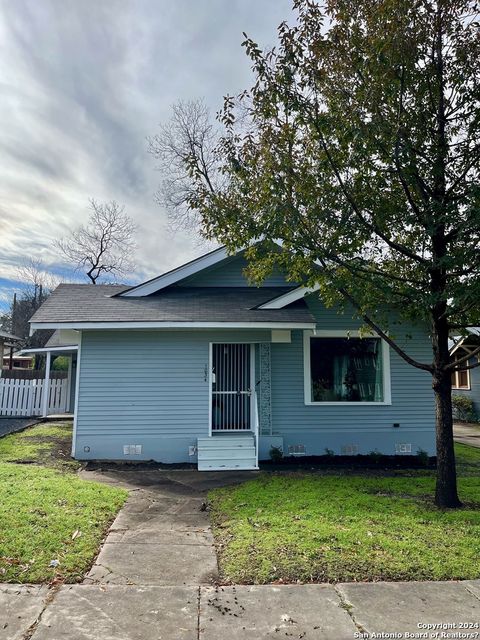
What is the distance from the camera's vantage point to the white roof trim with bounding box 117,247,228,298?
10570 millimetres

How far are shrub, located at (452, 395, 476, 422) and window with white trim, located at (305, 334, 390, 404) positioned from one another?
1178 centimetres

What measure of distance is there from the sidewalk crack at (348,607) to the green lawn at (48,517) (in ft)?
7.28

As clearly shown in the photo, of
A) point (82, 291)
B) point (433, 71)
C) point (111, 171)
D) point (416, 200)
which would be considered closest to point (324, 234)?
point (416, 200)

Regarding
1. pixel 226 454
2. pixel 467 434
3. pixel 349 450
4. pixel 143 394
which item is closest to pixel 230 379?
pixel 226 454

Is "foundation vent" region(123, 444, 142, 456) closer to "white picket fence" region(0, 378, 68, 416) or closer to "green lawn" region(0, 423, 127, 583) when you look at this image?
"green lawn" region(0, 423, 127, 583)

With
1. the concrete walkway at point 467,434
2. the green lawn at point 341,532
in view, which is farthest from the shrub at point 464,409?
the green lawn at point 341,532

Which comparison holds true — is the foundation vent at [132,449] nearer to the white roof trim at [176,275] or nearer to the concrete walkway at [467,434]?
the white roof trim at [176,275]

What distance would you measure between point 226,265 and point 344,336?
3600mm

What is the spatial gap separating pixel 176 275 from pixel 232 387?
10.2 feet

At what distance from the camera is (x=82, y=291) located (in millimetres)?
11320

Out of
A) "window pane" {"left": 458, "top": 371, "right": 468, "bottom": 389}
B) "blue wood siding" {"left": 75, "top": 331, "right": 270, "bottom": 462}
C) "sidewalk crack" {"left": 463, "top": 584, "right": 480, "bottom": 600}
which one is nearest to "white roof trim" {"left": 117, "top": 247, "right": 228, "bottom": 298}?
"blue wood siding" {"left": 75, "top": 331, "right": 270, "bottom": 462}

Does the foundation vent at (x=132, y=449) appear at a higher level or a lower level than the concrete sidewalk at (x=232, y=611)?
higher

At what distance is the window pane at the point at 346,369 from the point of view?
9.91 meters

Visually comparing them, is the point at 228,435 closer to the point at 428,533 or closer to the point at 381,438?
the point at 381,438
